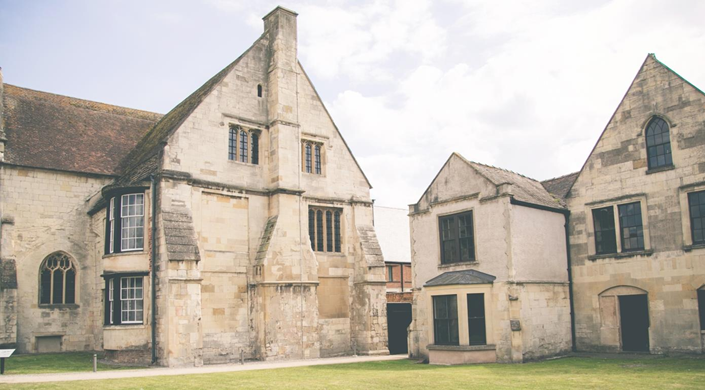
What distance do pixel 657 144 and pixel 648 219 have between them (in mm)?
2851

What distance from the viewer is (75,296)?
29859 mm

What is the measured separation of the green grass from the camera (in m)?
22.0

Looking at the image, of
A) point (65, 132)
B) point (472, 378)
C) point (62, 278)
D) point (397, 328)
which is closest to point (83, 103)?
point (65, 132)

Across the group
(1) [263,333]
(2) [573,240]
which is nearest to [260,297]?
(1) [263,333]

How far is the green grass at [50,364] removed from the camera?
2200cm

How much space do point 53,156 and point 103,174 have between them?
245cm

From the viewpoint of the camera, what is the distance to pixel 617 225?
23.5 meters

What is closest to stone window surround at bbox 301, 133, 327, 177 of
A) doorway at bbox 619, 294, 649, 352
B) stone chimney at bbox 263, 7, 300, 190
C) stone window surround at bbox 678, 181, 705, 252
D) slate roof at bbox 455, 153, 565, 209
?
stone chimney at bbox 263, 7, 300, 190

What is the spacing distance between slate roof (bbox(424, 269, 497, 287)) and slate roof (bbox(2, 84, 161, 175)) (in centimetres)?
1792

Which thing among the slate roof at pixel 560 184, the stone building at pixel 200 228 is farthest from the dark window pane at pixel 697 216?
the stone building at pixel 200 228

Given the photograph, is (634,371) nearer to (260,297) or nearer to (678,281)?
(678,281)

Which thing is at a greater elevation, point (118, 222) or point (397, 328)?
point (118, 222)

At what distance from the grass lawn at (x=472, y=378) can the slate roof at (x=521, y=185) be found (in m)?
6.26

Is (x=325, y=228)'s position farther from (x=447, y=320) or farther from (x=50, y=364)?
(x=50, y=364)
